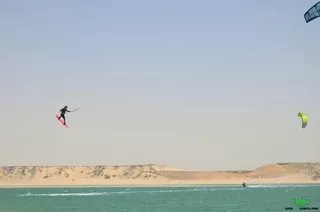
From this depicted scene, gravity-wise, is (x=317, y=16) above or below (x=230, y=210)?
above

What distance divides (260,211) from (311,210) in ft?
16.9

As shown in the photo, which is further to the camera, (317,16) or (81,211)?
(81,211)

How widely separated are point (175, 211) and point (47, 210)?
12.2 m

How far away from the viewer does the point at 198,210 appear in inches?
2340

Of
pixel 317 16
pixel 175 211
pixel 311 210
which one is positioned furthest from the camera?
pixel 175 211

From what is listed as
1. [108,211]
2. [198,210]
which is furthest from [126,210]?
[198,210]

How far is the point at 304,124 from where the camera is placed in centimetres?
3966

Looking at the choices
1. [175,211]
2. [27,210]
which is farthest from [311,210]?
[27,210]

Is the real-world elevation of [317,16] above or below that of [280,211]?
above

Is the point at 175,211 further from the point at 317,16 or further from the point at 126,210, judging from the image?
the point at 317,16

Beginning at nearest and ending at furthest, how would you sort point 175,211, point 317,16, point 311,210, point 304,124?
point 317,16 < point 304,124 < point 311,210 < point 175,211

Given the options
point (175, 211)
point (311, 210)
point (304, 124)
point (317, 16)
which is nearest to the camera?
point (317, 16)

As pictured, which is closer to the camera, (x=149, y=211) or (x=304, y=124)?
(x=304, y=124)

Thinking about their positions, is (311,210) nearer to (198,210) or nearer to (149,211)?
(198,210)
